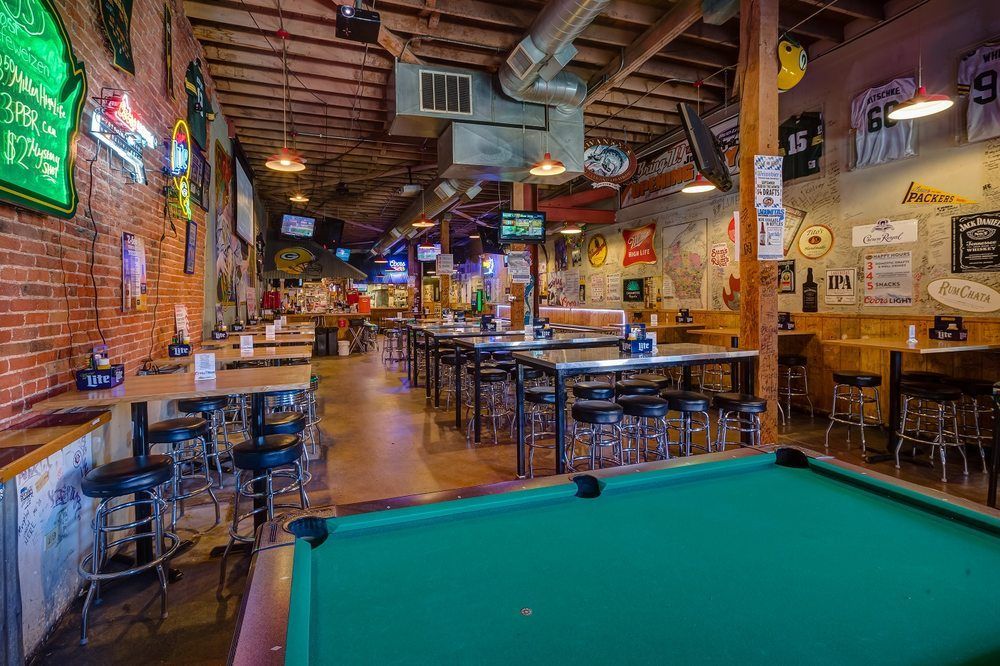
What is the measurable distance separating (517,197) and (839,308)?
5.21 m

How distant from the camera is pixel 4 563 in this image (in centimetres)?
184

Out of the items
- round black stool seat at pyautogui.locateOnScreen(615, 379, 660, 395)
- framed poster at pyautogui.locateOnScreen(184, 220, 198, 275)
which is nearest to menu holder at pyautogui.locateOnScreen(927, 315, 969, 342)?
round black stool seat at pyautogui.locateOnScreen(615, 379, 660, 395)

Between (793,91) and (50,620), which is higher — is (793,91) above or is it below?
above

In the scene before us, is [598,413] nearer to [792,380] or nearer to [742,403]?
[742,403]

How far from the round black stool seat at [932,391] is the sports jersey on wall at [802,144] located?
310cm

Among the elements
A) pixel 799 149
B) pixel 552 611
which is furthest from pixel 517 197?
pixel 552 611

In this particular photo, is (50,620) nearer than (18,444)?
No

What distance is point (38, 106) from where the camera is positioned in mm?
2377

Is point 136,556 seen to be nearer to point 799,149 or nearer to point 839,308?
point 839,308

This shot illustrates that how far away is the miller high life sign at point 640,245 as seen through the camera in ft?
32.0

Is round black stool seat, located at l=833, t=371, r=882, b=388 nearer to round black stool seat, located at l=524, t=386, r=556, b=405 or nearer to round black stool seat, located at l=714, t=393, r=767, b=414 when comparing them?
round black stool seat, located at l=714, t=393, r=767, b=414

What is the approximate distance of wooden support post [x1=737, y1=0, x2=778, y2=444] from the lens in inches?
170

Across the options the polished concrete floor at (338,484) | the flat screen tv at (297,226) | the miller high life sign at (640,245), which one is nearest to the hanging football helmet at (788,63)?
the polished concrete floor at (338,484)

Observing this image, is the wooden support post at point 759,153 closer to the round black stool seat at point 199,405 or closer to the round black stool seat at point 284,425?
the round black stool seat at point 284,425
